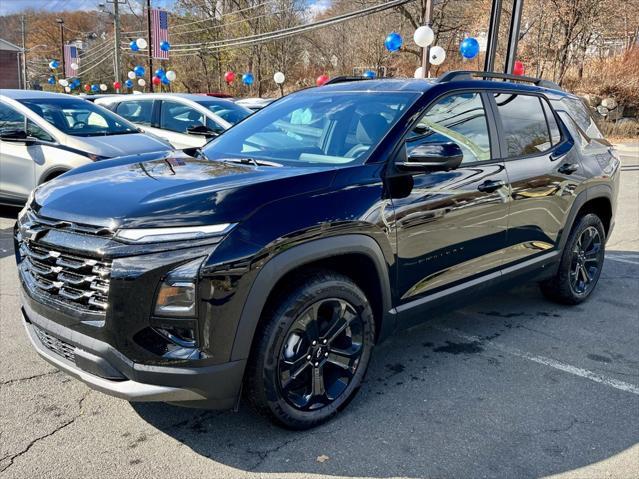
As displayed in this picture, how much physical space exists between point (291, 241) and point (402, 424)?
3.91 feet

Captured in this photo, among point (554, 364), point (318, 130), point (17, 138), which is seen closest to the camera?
point (318, 130)

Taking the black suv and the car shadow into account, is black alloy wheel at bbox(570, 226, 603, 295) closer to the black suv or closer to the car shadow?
the black suv

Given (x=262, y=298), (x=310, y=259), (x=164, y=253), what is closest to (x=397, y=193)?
(x=310, y=259)

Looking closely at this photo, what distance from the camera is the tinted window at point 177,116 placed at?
9508 millimetres

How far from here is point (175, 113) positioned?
9594 millimetres

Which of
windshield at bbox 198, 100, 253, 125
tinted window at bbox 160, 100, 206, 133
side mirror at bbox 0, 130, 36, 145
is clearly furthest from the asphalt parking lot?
windshield at bbox 198, 100, 253, 125

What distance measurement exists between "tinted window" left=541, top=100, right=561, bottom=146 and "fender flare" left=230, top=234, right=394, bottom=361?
2313 mm

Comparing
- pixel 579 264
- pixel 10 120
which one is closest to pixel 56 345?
pixel 579 264

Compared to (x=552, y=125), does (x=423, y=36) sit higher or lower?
higher

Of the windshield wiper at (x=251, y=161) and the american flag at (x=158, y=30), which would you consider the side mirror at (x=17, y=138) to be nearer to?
the windshield wiper at (x=251, y=161)

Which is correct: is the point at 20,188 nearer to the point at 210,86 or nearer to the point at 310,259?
the point at 310,259

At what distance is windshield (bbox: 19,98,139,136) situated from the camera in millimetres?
7375

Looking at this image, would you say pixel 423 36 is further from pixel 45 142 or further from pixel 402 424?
pixel 402 424

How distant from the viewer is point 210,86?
5225 cm
